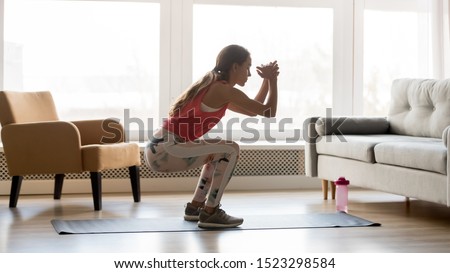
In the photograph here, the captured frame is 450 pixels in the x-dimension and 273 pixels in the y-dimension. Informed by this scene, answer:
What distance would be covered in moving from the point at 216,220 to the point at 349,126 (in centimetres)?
180

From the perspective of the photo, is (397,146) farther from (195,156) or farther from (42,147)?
(42,147)

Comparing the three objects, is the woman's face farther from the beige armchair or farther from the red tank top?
the beige armchair

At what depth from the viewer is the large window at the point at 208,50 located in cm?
581

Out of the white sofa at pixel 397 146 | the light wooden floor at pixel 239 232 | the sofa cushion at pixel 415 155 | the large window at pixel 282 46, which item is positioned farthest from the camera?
the large window at pixel 282 46

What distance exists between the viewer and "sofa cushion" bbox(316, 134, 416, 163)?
180 inches

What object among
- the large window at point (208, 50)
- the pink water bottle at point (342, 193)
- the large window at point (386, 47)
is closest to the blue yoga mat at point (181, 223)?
the pink water bottle at point (342, 193)

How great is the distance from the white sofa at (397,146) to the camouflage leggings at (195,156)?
1.02 m

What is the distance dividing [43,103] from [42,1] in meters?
1.11

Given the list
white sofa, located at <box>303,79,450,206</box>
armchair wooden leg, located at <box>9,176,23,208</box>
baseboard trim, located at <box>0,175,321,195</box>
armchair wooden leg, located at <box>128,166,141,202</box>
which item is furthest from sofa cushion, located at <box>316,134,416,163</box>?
armchair wooden leg, located at <box>9,176,23,208</box>

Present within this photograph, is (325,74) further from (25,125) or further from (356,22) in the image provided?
(25,125)

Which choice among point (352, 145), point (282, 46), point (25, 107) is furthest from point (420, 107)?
point (25, 107)

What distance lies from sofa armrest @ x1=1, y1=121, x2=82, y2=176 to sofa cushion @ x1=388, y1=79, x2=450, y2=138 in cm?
228

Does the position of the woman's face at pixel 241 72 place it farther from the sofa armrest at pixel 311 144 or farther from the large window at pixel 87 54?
the large window at pixel 87 54

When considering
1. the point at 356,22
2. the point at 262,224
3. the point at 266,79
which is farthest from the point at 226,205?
the point at 356,22
